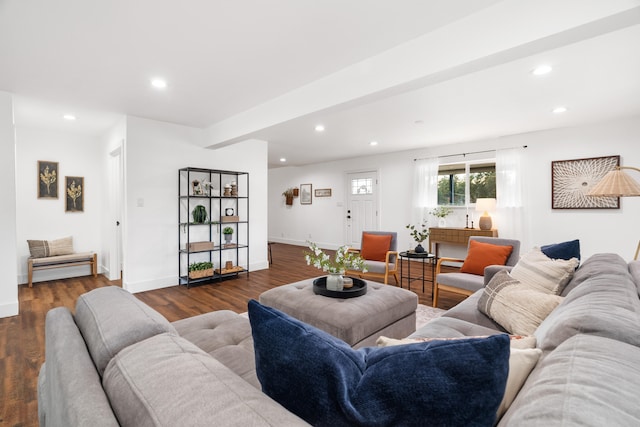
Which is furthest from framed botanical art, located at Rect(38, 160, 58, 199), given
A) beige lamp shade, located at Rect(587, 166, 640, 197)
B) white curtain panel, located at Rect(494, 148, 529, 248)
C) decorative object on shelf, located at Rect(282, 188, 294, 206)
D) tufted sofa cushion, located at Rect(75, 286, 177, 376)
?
white curtain panel, located at Rect(494, 148, 529, 248)

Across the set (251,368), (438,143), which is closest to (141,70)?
(251,368)

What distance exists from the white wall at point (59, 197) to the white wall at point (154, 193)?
5.54 feet

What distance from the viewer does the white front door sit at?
7.37m

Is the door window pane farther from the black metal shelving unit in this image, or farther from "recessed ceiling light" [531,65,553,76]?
"recessed ceiling light" [531,65,553,76]

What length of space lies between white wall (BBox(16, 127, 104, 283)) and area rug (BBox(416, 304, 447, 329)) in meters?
5.46

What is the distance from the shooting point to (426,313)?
3.29 meters

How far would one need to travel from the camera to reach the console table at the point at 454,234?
5.49 m

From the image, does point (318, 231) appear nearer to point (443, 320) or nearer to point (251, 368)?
point (443, 320)

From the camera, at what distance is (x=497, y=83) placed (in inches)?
120

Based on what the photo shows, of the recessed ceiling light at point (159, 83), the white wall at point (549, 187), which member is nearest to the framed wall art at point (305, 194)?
the white wall at point (549, 187)

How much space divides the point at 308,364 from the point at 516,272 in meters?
2.08

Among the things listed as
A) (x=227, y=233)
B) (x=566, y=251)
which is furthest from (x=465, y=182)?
(x=227, y=233)

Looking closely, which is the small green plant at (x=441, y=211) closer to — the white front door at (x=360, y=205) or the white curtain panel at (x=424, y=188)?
the white curtain panel at (x=424, y=188)

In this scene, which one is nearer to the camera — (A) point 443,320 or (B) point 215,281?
(A) point 443,320
